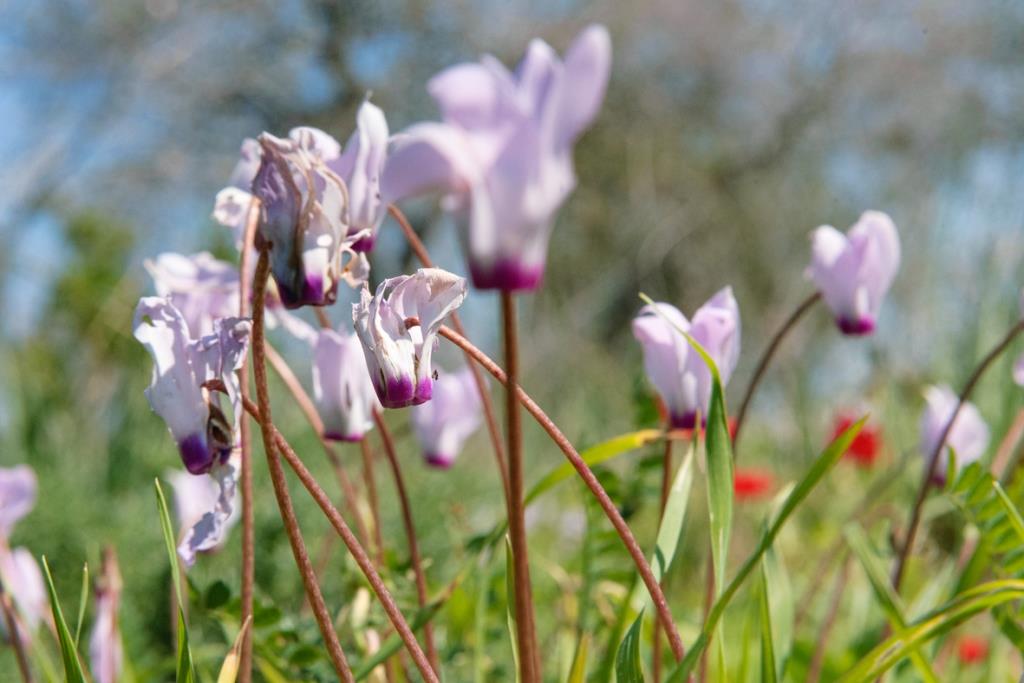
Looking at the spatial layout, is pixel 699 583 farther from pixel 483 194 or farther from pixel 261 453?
pixel 483 194

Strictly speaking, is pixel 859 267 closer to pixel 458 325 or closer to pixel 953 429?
pixel 953 429

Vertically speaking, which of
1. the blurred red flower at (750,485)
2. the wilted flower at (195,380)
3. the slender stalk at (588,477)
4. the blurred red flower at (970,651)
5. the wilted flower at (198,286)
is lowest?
the blurred red flower at (970,651)

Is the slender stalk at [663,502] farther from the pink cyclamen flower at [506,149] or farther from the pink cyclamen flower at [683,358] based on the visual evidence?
the pink cyclamen flower at [506,149]

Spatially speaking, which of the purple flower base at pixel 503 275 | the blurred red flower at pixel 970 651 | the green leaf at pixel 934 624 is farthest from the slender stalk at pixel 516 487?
the blurred red flower at pixel 970 651

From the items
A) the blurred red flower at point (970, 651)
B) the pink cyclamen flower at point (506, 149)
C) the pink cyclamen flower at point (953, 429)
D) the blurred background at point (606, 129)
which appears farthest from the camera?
the blurred background at point (606, 129)

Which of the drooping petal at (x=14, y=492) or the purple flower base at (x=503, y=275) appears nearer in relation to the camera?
the purple flower base at (x=503, y=275)

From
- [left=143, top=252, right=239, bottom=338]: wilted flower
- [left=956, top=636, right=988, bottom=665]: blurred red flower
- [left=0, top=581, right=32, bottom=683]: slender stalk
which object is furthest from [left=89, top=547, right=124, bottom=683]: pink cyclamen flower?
[left=956, top=636, right=988, bottom=665]: blurred red flower
